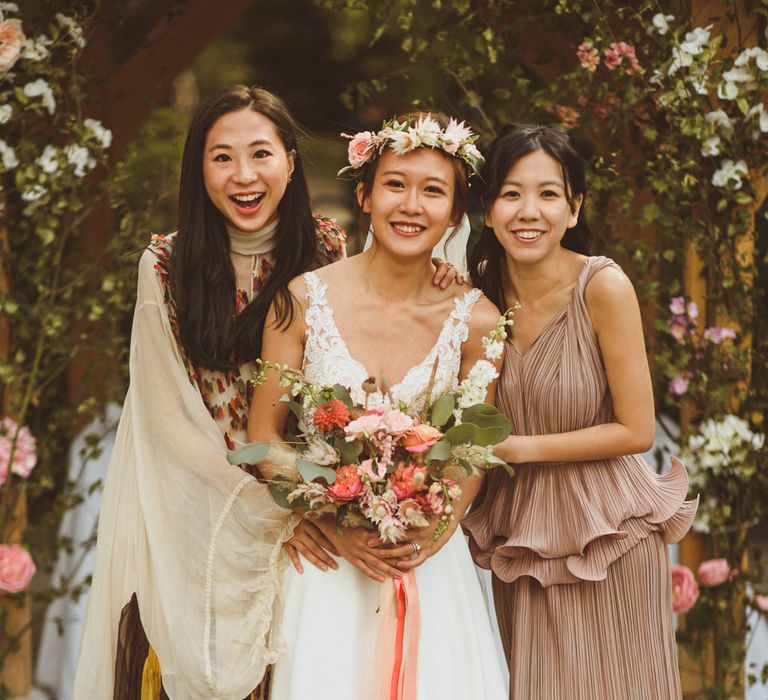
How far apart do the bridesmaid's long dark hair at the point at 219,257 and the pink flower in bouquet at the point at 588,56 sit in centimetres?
148

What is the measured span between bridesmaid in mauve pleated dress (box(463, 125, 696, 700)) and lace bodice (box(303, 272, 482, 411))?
8.6 inches

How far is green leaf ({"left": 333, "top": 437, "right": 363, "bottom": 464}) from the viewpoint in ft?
8.75

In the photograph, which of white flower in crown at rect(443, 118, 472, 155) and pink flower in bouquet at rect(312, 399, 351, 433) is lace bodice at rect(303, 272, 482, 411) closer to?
pink flower in bouquet at rect(312, 399, 351, 433)

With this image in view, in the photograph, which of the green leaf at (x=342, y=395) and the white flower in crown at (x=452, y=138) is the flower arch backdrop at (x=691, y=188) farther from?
the green leaf at (x=342, y=395)

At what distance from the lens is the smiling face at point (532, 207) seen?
10.1 feet

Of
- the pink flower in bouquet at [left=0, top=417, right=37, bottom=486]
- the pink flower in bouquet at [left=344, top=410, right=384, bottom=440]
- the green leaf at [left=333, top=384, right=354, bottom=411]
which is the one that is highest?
the pink flower in bouquet at [left=0, top=417, right=37, bottom=486]

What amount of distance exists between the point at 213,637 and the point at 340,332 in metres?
0.86

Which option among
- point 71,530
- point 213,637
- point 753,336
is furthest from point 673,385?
point 71,530


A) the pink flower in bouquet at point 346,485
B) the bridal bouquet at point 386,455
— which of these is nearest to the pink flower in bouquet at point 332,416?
the bridal bouquet at point 386,455

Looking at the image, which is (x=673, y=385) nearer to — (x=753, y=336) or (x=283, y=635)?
(x=753, y=336)

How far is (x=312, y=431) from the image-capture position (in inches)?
112

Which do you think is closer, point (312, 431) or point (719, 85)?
point (312, 431)

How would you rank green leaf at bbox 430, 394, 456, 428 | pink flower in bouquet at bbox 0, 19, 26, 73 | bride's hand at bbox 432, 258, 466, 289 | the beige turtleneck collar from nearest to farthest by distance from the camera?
green leaf at bbox 430, 394, 456, 428
bride's hand at bbox 432, 258, 466, 289
the beige turtleneck collar
pink flower in bouquet at bbox 0, 19, 26, 73

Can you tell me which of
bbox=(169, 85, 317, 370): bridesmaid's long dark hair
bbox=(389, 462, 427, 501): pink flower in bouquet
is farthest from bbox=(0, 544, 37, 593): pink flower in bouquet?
bbox=(389, 462, 427, 501): pink flower in bouquet
